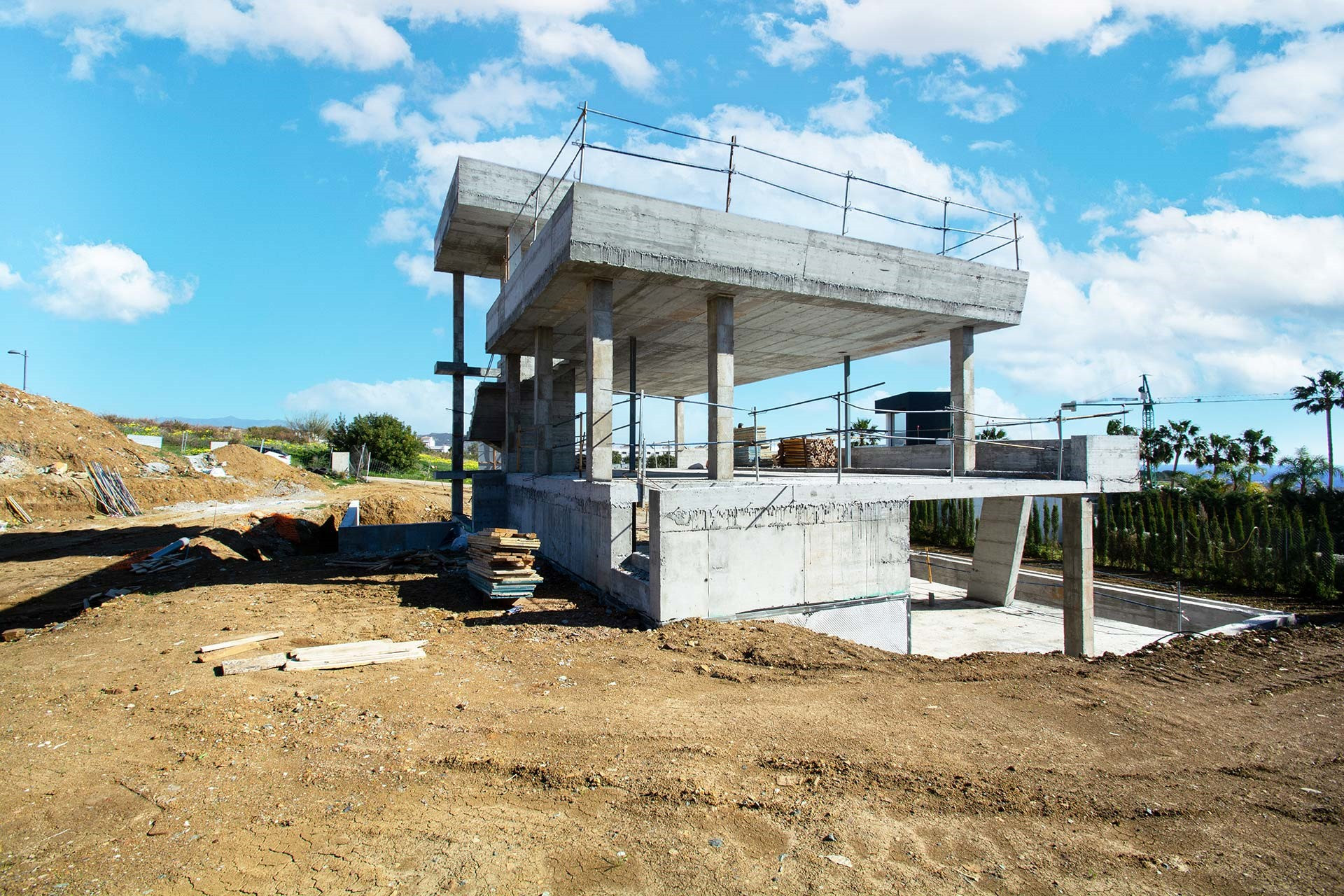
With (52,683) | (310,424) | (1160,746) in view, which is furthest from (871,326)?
(310,424)

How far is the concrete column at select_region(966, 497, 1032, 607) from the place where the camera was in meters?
18.1

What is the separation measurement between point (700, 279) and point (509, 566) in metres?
5.68

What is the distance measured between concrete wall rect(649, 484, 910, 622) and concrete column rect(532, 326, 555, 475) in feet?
20.0

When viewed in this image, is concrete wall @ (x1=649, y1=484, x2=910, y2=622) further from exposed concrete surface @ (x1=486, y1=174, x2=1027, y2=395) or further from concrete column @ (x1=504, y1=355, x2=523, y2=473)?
concrete column @ (x1=504, y1=355, x2=523, y2=473)

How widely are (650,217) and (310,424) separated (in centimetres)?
6412

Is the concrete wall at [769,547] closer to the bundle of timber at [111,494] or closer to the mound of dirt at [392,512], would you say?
the mound of dirt at [392,512]

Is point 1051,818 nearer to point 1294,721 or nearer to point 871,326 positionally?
point 1294,721

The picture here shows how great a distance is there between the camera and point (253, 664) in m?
7.28

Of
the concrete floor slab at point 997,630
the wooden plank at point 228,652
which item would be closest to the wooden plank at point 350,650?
the wooden plank at point 228,652

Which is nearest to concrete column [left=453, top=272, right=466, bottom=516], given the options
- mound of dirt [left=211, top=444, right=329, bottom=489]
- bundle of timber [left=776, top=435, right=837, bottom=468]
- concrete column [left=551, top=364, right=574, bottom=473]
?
concrete column [left=551, top=364, right=574, bottom=473]

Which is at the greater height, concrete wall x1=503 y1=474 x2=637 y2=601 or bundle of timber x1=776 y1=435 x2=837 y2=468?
bundle of timber x1=776 y1=435 x2=837 y2=468

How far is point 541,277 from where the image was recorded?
11.2m

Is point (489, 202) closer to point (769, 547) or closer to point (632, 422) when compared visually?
point (632, 422)

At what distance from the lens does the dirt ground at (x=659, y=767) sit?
3.70 meters
